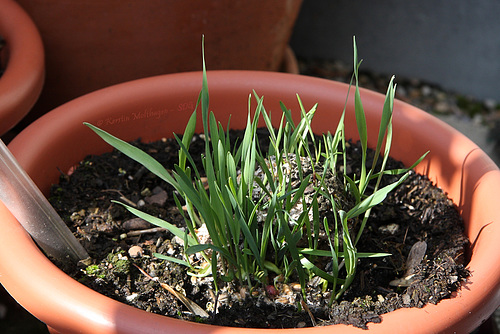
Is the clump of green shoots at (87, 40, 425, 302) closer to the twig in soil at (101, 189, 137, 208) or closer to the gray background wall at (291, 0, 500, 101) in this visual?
the twig in soil at (101, 189, 137, 208)

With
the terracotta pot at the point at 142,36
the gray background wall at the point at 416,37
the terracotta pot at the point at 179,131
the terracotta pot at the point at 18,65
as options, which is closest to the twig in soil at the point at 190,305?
the terracotta pot at the point at 179,131

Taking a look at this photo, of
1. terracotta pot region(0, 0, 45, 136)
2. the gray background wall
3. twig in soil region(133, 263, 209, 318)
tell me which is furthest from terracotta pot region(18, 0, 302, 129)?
the gray background wall

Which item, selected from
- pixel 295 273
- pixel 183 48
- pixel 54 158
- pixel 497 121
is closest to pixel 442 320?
pixel 295 273

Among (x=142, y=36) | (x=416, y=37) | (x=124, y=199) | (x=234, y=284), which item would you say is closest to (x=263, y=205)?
(x=234, y=284)

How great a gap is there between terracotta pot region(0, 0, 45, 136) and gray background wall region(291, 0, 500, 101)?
1.34 meters

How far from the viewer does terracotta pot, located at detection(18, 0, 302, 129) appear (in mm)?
1220

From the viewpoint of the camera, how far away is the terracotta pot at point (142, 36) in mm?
1220

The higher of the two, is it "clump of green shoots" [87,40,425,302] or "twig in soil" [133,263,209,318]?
"clump of green shoots" [87,40,425,302]

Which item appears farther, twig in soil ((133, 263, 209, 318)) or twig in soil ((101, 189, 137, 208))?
twig in soil ((101, 189, 137, 208))

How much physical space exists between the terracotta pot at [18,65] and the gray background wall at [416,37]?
1.34m

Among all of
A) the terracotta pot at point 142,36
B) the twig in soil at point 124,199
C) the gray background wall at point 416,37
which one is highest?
the terracotta pot at point 142,36

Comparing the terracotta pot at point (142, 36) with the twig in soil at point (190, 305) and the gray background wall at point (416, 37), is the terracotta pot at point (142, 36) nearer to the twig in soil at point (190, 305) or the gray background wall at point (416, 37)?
the twig in soil at point (190, 305)

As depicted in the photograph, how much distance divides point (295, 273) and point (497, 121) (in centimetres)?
145

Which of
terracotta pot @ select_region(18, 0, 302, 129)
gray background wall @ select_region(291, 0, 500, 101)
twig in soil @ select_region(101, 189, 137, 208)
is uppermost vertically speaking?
terracotta pot @ select_region(18, 0, 302, 129)
